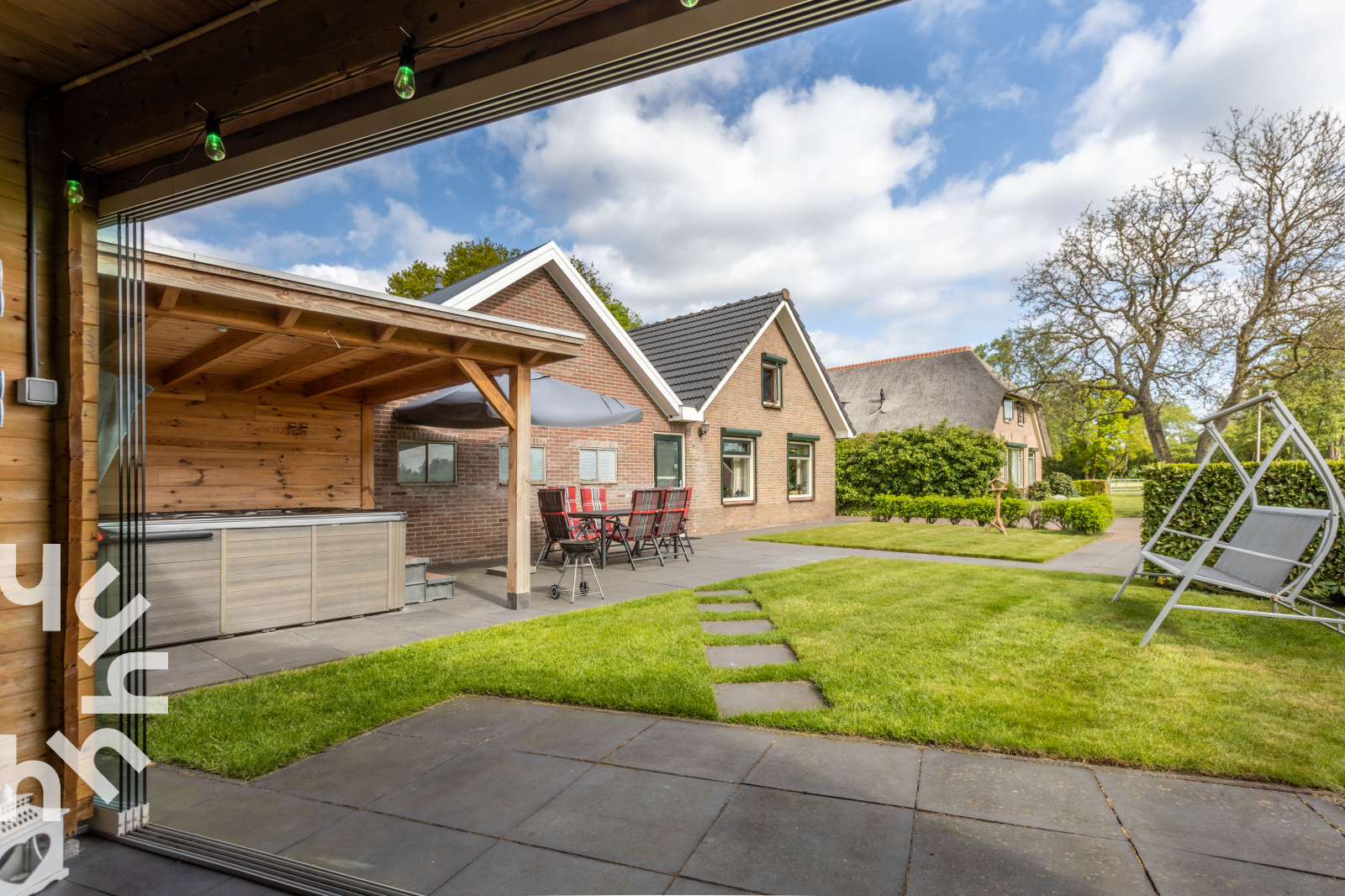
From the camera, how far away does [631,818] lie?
8.20 ft

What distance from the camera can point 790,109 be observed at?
9.12 m

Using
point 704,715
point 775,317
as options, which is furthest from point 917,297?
→ point 704,715

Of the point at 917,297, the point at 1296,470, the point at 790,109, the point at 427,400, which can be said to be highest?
the point at 917,297

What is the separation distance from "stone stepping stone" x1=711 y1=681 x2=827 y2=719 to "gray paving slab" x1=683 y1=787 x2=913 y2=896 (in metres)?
1.02

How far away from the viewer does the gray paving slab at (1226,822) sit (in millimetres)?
2230

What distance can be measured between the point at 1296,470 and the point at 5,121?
1024cm

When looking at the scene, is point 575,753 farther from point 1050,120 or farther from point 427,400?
point 1050,120

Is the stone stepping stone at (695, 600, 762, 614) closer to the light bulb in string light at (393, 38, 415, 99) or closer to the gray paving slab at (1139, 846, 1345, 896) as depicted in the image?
the gray paving slab at (1139, 846, 1345, 896)

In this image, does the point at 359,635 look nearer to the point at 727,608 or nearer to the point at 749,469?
the point at 727,608

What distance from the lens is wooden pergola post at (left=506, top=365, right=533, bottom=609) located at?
6.20 m

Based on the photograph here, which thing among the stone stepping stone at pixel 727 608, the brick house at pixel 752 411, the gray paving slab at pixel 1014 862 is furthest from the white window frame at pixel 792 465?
the gray paving slab at pixel 1014 862

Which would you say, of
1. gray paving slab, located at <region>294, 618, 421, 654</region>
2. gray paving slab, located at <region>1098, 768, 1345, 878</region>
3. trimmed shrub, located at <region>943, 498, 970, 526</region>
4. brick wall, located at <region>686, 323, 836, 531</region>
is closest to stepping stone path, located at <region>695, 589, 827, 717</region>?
gray paving slab, located at <region>1098, 768, 1345, 878</region>

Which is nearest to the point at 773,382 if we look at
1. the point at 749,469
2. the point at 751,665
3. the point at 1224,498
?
the point at 749,469

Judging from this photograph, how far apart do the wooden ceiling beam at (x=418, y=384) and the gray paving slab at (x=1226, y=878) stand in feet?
18.9
